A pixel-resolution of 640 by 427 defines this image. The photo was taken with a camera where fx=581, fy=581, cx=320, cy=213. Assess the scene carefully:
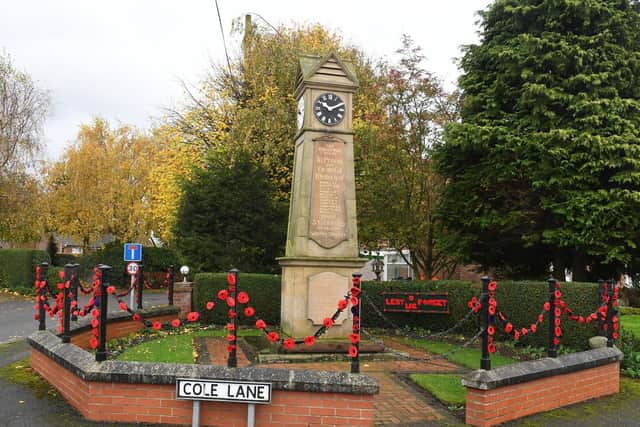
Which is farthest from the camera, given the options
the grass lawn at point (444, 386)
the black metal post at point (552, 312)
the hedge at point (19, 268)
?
the hedge at point (19, 268)

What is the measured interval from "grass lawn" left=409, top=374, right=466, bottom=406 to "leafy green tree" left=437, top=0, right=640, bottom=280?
23.4 feet

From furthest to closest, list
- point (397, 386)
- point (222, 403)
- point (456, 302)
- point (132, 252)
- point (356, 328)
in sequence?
point (132, 252) < point (456, 302) < point (397, 386) < point (356, 328) < point (222, 403)

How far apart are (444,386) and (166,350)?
5.29 m

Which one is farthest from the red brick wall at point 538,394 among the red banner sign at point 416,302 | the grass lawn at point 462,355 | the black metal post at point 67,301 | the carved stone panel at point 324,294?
the red banner sign at point 416,302

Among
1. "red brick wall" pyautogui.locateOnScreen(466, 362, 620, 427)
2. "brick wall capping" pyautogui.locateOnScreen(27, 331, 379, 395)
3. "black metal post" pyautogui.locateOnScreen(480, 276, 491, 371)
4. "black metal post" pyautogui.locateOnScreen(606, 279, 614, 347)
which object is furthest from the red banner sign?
"brick wall capping" pyautogui.locateOnScreen(27, 331, 379, 395)

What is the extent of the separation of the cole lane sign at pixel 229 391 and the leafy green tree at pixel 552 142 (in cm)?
1067

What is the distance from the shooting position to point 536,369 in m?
7.20

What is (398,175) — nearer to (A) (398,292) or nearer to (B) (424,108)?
(B) (424,108)

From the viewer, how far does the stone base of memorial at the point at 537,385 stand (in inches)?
257

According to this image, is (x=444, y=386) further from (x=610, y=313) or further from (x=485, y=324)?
(x=610, y=313)

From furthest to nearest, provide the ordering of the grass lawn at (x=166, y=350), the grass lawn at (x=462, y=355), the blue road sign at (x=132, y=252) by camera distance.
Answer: the blue road sign at (x=132, y=252) < the grass lawn at (x=462, y=355) < the grass lawn at (x=166, y=350)

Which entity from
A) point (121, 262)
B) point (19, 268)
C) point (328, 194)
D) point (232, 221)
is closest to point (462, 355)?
point (328, 194)

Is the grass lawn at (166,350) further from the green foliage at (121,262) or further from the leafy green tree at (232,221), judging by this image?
the green foliage at (121,262)

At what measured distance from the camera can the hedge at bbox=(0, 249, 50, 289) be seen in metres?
27.5
